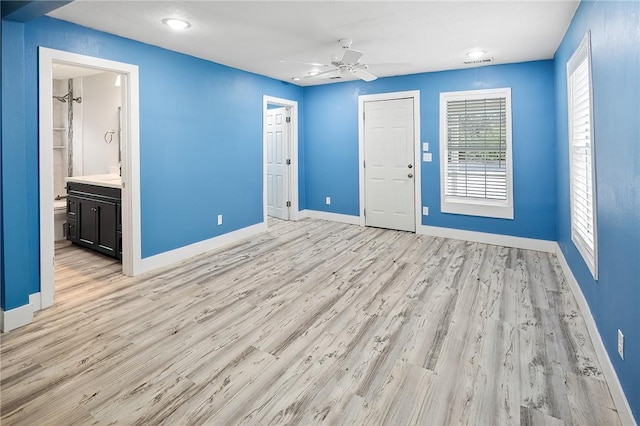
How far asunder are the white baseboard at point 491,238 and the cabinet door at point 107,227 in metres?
4.13

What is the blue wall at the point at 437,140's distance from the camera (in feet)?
15.3

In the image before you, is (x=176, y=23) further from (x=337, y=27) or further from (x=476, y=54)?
(x=476, y=54)

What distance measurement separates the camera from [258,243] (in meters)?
5.18

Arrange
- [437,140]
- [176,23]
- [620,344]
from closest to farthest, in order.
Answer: [620,344], [176,23], [437,140]

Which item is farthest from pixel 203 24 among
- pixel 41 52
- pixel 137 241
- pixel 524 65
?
pixel 524 65

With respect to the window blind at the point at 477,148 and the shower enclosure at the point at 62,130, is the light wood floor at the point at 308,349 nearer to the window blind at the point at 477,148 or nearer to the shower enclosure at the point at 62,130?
the window blind at the point at 477,148

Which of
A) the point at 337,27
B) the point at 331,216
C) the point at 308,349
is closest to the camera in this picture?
the point at 308,349

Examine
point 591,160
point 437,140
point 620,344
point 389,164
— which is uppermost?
point 437,140

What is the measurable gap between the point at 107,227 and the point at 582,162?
15.9 feet

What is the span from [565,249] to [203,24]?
4.17 m

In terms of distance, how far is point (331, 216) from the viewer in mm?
6691

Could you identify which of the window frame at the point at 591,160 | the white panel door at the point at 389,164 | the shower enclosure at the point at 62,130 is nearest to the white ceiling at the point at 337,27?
the window frame at the point at 591,160

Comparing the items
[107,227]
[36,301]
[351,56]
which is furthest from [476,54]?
[36,301]

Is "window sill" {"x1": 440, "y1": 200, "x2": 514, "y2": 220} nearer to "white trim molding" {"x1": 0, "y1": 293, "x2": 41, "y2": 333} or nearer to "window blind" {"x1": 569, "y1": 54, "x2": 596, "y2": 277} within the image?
"window blind" {"x1": 569, "y1": 54, "x2": 596, "y2": 277}
